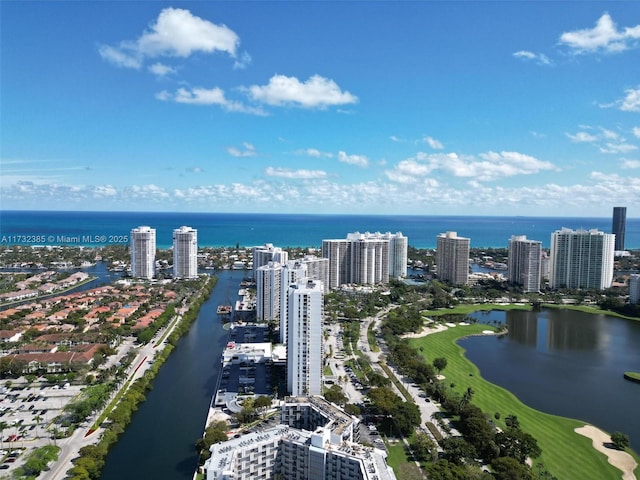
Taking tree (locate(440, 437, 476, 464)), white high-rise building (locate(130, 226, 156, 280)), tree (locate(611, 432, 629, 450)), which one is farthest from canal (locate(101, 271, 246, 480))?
white high-rise building (locate(130, 226, 156, 280))

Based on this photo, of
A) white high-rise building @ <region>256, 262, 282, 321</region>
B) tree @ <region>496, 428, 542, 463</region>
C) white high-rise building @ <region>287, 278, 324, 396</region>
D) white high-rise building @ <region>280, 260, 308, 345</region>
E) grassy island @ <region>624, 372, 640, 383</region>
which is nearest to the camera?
tree @ <region>496, 428, 542, 463</region>

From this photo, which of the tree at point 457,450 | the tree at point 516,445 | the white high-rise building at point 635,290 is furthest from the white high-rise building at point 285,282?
the white high-rise building at point 635,290

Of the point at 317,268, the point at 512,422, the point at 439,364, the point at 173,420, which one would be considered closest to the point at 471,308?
the point at 317,268

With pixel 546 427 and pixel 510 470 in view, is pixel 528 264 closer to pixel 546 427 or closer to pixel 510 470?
pixel 546 427

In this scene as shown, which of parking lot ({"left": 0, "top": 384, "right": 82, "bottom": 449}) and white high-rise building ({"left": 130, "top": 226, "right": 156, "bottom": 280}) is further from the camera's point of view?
white high-rise building ({"left": 130, "top": 226, "right": 156, "bottom": 280})

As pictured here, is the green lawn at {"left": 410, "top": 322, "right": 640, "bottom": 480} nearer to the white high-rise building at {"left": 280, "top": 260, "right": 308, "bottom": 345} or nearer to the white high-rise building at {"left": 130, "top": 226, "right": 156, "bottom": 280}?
the white high-rise building at {"left": 280, "top": 260, "right": 308, "bottom": 345}

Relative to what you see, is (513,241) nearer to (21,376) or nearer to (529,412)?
(529,412)

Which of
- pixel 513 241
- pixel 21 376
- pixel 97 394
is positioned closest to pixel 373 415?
pixel 97 394
